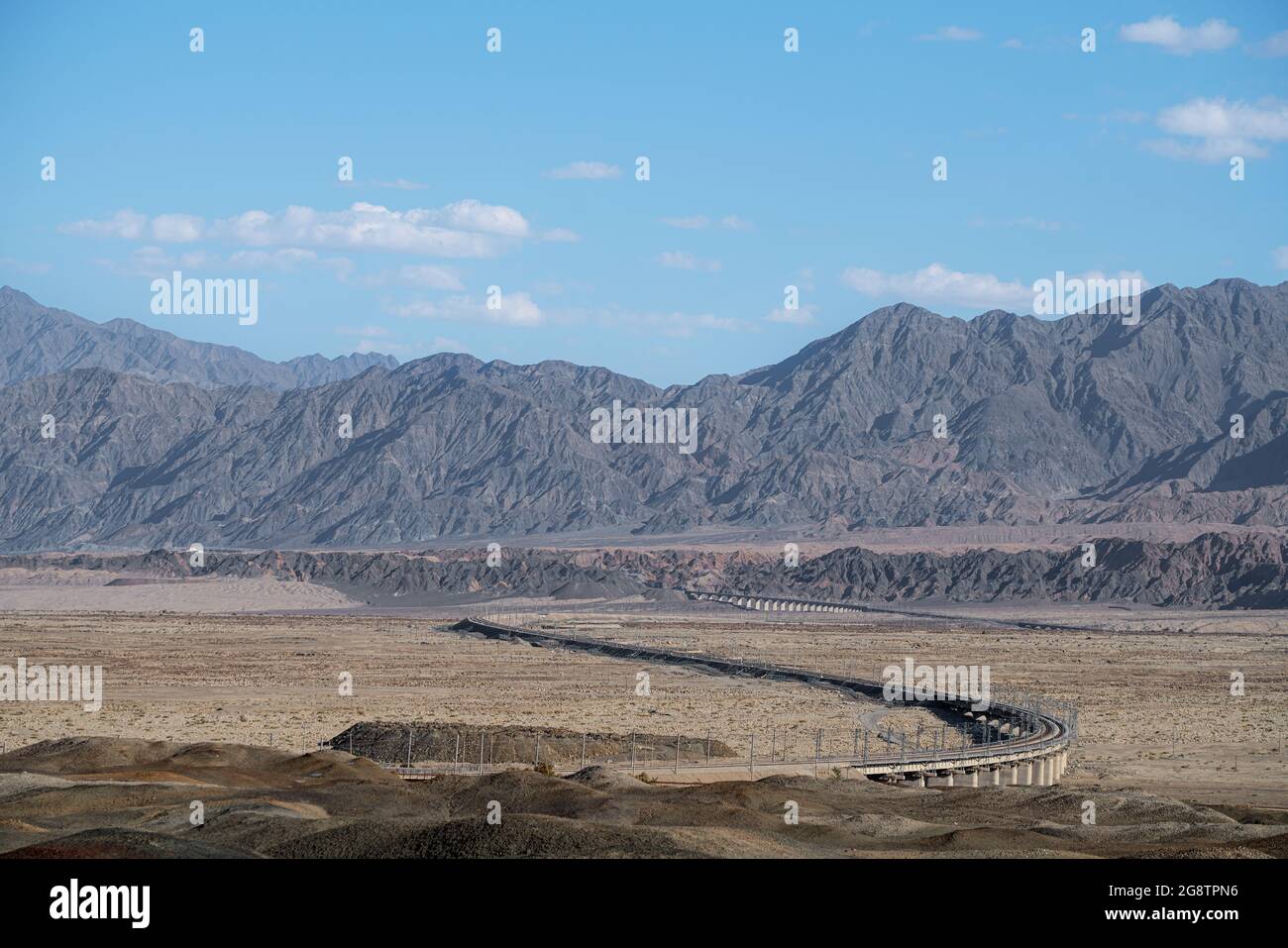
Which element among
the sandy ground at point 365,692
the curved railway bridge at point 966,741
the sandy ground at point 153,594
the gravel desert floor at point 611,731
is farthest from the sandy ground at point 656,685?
the sandy ground at point 153,594

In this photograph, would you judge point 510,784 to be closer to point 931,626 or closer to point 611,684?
point 611,684

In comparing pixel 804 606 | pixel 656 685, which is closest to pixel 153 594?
pixel 804 606

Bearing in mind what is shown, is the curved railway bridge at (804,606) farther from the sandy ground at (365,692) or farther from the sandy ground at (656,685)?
the sandy ground at (365,692)

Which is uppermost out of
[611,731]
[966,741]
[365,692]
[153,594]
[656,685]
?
[611,731]

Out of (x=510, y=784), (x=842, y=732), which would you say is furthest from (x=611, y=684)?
(x=510, y=784)

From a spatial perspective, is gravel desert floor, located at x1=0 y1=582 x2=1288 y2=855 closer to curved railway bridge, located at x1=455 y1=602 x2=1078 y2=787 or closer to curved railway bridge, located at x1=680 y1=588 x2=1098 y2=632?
curved railway bridge, located at x1=455 y1=602 x2=1078 y2=787

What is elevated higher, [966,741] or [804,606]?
[966,741]

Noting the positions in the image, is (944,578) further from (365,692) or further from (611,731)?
(611,731)

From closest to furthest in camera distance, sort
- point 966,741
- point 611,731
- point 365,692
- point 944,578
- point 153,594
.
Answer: point 611,731, point 966,741, point 365,692, point 153,594, point 944,578
